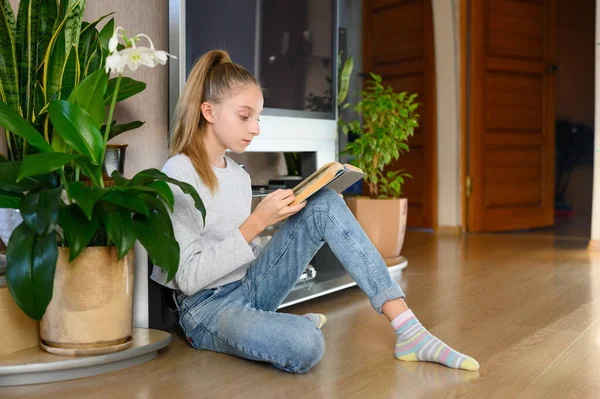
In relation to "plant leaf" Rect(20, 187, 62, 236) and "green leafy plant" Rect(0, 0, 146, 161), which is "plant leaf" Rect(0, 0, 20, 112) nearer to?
"green leafy plant" Rect(0, 0, 146, 161)

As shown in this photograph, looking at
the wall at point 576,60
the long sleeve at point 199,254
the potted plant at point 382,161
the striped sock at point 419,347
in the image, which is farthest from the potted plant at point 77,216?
the wall at point 576,60

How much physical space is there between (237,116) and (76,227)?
54cm

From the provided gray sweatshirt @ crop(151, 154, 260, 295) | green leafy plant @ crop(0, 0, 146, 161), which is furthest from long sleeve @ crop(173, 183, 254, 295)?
green leafy plant @ crop(0, 0, 146, 161)

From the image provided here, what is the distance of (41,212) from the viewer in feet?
4.94

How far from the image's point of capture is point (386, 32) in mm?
5496

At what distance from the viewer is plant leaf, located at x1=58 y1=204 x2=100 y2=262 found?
61.9 inches

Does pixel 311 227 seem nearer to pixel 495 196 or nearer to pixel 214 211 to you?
pixel 214 211

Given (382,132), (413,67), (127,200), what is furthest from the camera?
(413,67)

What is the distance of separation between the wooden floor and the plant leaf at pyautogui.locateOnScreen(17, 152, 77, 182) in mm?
502

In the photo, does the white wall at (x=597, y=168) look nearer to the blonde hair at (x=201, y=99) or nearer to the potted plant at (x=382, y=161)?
the potted plant at (x=382, y=161)

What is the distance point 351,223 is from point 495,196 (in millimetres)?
3705

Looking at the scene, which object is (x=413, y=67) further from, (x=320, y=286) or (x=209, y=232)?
(x=209, y=232)

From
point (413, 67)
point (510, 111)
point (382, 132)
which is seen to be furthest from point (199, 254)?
point (510, 111)

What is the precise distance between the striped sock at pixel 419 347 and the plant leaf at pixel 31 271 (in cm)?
86
